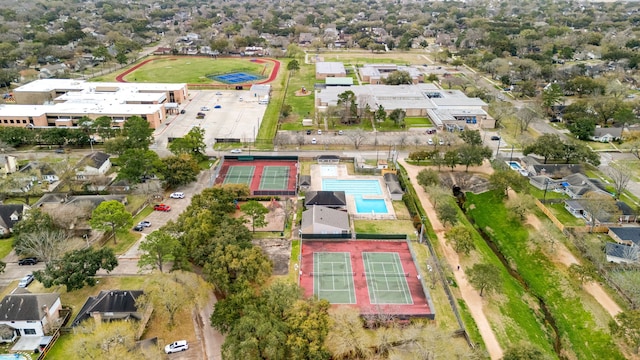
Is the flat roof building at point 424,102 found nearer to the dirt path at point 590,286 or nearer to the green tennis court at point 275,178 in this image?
the green tennis court at point 275,178

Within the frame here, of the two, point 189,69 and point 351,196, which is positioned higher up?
point 189,69

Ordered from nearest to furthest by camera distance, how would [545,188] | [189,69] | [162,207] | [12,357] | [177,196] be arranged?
[12,357]
[162,207]
[177,196]
[545,188]
[189,69]

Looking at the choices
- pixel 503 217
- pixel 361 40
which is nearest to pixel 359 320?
pixel 503 217

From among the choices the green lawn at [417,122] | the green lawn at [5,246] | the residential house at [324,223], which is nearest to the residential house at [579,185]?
the green lawn at [417,122]

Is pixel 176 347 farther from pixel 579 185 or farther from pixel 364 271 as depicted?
pixel 579 185

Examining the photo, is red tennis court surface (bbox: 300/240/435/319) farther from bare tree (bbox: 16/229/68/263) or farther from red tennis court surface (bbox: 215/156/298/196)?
bare tree (bbox: 16/229/68/263)

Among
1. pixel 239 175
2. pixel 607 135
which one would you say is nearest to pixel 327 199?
pixel 239 175

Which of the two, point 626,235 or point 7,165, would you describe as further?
point 7,165
